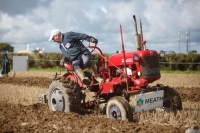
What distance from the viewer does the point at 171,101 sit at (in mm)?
8172

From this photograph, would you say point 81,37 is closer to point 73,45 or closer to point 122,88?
point 73,45

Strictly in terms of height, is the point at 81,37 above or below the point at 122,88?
above

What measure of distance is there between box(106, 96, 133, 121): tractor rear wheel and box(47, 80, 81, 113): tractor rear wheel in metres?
0.93

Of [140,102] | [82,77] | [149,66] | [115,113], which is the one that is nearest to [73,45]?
[82,77]

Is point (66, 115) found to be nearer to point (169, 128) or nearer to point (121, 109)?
point (121, 109)

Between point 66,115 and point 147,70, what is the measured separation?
6.41 feet

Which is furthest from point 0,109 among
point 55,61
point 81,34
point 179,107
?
point 55,61

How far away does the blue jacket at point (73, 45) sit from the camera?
27.2 feet

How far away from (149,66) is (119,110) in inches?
49.4

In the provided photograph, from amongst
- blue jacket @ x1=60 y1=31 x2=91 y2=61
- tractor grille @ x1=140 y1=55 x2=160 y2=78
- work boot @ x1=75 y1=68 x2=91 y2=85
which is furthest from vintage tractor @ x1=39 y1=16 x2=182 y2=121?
blue jacket @ x1=60 y1=31 x2=91 y2=61

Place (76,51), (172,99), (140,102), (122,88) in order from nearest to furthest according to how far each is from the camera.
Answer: (140,102), (122,88), (172,99), (76,51)

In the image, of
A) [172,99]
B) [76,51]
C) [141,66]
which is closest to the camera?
[141,66]

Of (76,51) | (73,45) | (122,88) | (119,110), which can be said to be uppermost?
(73,45)

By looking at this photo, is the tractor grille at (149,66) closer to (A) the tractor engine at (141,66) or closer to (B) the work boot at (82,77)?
(A) the tractor engine at (141,66)
